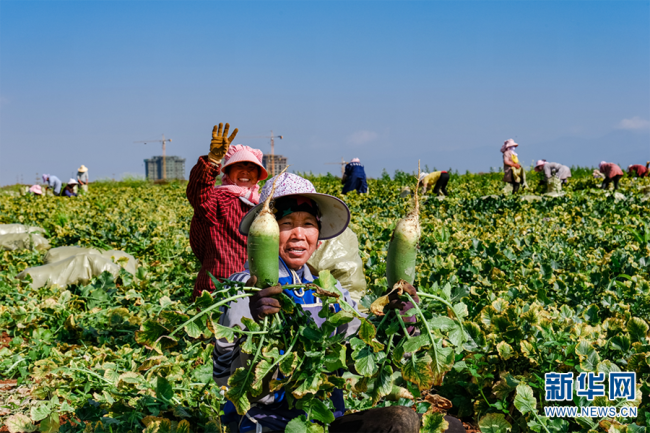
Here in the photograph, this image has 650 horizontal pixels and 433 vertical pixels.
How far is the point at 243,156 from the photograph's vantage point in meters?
3.62

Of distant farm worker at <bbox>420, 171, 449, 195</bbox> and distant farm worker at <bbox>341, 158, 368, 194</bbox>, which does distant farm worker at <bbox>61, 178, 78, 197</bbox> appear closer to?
distant farm worker at <bbox>341, 158, 368, 194</bbox>

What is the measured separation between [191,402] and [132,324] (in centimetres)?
155

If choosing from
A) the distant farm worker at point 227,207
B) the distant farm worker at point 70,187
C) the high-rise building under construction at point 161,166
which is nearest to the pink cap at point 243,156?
the distant farm worker at point 227,207

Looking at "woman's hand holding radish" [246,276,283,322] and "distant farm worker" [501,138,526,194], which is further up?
"distant farm worker" [501,138,526,194]

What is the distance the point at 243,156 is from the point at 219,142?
34 centimetres

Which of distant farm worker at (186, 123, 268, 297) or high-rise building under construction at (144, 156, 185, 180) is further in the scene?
high-rise building under construction at (144, 156, 185, 180)

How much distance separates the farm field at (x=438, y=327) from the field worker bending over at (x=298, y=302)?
13cm

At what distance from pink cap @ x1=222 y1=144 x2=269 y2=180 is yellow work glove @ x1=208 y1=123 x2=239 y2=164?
255 mm

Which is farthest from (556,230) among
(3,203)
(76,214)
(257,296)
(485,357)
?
(3,203)

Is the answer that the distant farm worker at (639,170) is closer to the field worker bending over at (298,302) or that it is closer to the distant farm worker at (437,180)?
the distant farm worker at (437,180)

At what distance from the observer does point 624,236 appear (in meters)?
5.66

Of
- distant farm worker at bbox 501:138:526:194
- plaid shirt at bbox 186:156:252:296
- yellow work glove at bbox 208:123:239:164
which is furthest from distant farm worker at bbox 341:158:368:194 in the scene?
yellow work glove at bbox 208:123:239:164

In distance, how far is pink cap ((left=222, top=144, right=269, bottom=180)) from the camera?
3617 mm

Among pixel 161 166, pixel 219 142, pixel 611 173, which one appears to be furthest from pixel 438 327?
pixel 161 166
